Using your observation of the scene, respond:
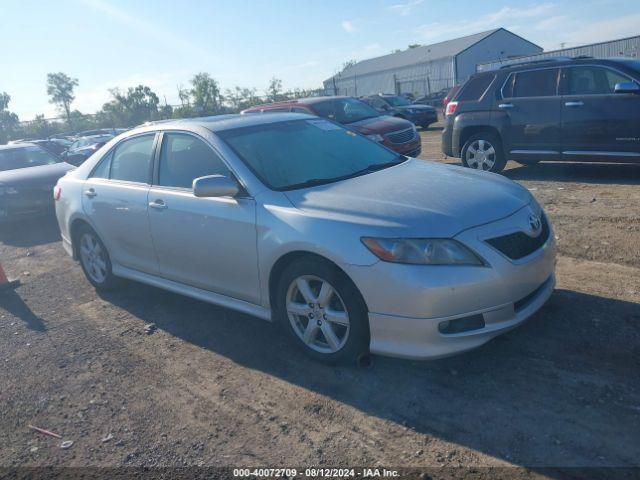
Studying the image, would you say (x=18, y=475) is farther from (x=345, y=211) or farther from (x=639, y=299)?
(x=639, y=299)

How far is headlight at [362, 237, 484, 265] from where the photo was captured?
10.8 ft

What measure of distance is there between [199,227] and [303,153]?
1015 millimetres

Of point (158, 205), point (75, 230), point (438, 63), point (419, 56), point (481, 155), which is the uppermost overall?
point (419, 56)

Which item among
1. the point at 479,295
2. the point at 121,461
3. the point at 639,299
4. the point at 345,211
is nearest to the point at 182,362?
the point at 121,461

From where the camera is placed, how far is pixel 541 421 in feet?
9.77

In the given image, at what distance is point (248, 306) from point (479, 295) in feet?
5.65

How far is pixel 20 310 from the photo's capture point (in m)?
5.81

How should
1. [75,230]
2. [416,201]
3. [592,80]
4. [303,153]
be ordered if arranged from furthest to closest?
1. [592,80]
2. [75,230]
3. [303,153]
4. [416,201]

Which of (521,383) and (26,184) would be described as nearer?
(521,383)

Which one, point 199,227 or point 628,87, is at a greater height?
point 628,87

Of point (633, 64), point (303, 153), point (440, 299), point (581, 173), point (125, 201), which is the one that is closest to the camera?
point (440, 299)

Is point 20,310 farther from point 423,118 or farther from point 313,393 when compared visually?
point 423,118

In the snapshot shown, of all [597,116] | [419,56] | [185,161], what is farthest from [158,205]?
[419,56]

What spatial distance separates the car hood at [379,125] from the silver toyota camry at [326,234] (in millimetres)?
5902
